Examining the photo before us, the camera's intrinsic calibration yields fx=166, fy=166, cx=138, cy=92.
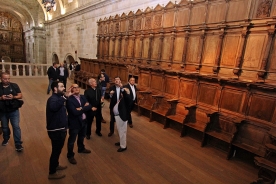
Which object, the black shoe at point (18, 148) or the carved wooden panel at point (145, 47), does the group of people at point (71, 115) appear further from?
the carved wooden panel at point (145, 47)

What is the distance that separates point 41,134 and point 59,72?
12.7 feet

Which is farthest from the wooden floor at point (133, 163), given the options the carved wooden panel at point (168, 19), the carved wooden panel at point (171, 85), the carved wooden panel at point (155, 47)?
the carved wooden panel at point (168, 19)

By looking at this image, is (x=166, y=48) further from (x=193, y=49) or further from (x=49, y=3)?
(x=49, y=3)

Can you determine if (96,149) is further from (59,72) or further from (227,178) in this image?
(59,72)

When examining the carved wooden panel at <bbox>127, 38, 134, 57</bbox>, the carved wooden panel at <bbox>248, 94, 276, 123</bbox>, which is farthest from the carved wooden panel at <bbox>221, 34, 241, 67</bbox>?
the carved wooden panel at <bbox>127, 38, 134, 57</bbox>

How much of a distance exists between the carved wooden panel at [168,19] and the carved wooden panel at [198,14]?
0.77m

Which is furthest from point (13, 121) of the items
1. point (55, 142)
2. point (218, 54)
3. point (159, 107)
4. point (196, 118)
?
point (218, 54)

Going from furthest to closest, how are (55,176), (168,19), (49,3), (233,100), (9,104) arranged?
1. (49,3)
2. (168,19)
3. (233,100)
4. (9,104)
5. (55,176)

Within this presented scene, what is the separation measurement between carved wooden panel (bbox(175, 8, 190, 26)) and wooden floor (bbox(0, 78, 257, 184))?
3539mm

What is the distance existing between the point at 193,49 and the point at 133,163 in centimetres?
375

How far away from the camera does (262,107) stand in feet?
11.1

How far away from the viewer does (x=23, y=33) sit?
21234mm

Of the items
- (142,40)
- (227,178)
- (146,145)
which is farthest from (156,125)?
(142,40)

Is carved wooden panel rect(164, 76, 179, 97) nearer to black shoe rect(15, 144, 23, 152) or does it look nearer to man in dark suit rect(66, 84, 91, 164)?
man in dark suit rect(66, 84, 91, 164)
